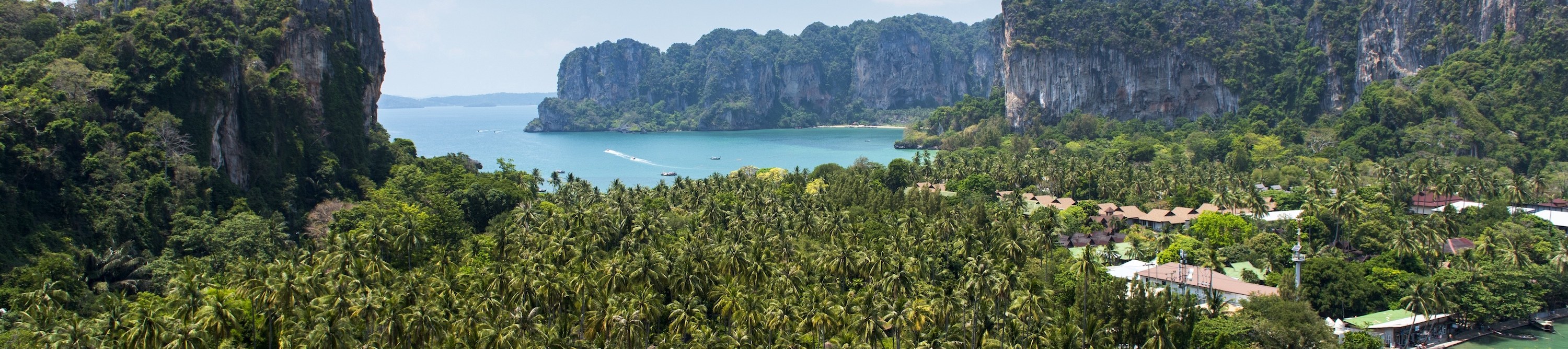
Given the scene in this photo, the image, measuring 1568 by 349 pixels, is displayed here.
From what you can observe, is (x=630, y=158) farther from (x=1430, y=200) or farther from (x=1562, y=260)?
(x=1562, y=260)

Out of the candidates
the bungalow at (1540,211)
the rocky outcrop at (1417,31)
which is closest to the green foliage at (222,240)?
the bungalow at (1540,211)

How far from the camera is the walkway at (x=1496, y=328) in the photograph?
49.8m

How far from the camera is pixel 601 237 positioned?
55.7 meters

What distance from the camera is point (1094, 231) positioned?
75750mm

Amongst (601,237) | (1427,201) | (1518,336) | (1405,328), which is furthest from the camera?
(1427,201)

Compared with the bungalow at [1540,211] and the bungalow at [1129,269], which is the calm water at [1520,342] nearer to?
the bungalow at [1129,269]

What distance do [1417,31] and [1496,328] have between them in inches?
4244

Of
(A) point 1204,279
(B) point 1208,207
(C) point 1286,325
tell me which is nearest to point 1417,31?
(B) point 1208,207

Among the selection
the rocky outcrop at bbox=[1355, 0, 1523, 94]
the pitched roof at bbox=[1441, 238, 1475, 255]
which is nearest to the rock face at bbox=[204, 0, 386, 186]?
the pitched roof at bbox=[1441, 238, 1475, 255]

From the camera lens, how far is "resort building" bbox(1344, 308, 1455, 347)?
49.2m

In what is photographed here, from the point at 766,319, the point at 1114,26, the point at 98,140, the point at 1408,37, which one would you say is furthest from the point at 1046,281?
the point at 1114,26

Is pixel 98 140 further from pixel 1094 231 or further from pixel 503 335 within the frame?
pixel 1094 231

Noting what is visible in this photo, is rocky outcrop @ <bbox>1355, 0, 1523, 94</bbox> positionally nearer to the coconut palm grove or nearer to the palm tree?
the coconut palm grove

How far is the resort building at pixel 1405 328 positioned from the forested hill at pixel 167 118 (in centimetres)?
6102
